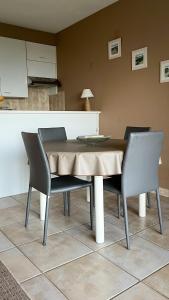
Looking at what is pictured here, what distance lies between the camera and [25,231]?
218cm

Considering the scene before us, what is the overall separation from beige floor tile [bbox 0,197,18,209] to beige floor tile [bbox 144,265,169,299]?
70.3 inches

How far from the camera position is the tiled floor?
4.70ft

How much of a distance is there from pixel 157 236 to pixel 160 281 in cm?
56

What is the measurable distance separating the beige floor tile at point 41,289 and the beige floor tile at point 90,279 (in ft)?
0.11

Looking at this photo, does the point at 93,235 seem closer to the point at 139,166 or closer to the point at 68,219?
the point at 68,219

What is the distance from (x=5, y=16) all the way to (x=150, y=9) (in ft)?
7.32

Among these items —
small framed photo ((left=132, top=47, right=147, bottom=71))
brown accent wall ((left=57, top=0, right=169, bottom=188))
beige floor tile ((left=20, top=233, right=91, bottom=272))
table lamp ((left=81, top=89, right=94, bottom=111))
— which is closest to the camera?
beige floor tile ((left=20, top=233, right=91, bottom=272))

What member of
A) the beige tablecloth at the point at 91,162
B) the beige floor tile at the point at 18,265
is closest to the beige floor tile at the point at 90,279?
the beige floor tile at the point at 18,265

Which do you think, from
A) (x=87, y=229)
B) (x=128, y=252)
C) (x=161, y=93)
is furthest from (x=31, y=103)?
(x=128, y=252)

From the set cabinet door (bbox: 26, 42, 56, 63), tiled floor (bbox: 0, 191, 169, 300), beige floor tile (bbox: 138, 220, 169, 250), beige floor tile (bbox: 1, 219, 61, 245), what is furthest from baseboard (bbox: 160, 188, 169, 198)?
cabinet door (bbox: 26, 42, 56, 63)

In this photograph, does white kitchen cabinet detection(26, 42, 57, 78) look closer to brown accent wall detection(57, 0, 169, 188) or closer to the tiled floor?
brown accent wall detection(57, 0, 169, 188)

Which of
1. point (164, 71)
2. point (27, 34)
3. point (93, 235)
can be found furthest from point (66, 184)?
point (27, 34)

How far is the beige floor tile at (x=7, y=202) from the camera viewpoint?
282cm

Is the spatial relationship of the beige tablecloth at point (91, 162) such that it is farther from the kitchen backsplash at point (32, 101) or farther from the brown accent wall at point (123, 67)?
the kitchen backsplash at point (32, 101)
